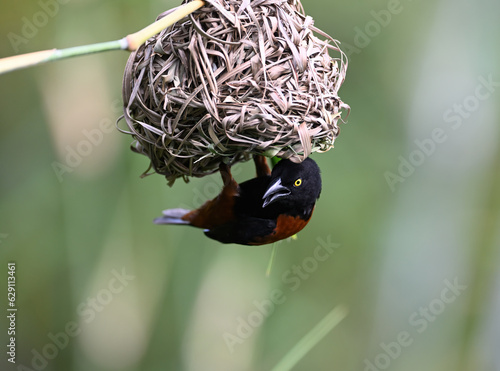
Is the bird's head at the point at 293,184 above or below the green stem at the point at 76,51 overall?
below

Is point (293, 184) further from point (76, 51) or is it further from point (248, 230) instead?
point (76, 51)

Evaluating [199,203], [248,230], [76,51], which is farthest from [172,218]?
[76,51]

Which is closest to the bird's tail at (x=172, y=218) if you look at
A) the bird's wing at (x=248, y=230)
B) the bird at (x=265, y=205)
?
the bird at (x=265, y=205)

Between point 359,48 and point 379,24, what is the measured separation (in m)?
0.26

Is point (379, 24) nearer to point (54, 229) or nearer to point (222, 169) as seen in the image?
point (222, 169)

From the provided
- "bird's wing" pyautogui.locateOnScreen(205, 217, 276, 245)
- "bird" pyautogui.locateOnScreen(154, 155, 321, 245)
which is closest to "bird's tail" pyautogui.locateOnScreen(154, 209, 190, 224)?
"bird" pyautogui.locateOnScreen(154, 155, 321, 245)

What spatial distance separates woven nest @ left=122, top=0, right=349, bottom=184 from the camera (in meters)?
1.65

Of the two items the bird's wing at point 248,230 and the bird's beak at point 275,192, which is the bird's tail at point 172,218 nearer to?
the bird's wing at point 248,230

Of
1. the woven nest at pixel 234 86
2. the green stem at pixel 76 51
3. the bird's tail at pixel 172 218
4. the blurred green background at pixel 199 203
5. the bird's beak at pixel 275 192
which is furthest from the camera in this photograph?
the blurred green background at pixel 199 203

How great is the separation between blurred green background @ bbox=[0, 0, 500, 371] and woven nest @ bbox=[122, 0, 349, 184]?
3.96ft

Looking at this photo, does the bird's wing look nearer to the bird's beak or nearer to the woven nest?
the bird's beak

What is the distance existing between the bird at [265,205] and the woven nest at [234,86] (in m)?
0.17

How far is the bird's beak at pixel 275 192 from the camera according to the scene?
6.28 feet

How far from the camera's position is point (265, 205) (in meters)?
1.93
